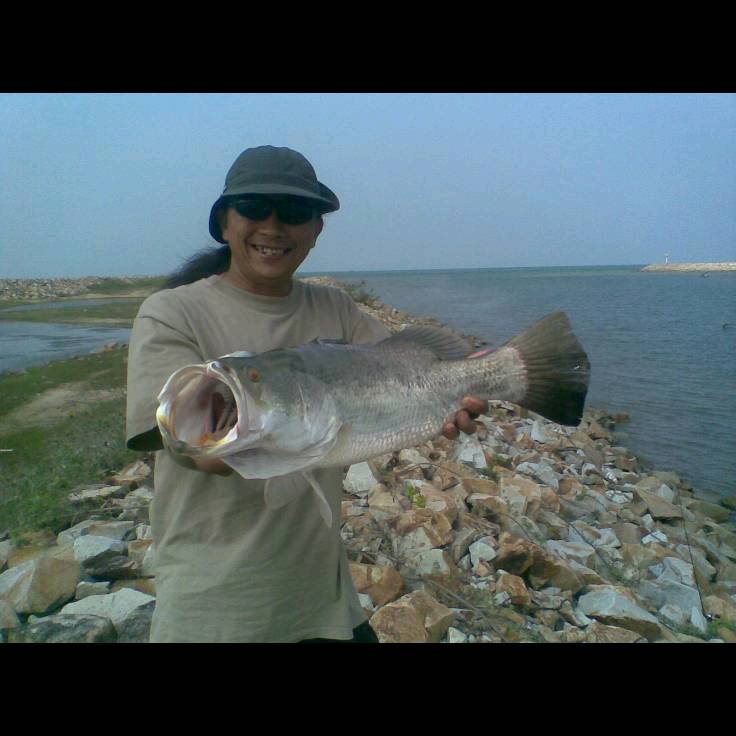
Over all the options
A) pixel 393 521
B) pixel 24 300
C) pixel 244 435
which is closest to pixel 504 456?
pixel 393 521

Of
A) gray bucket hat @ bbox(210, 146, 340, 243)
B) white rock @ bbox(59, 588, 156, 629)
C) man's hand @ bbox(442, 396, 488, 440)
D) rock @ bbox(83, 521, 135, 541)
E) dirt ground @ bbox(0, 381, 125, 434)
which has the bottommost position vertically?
rock @ bbox(83, 521, 135, 541)

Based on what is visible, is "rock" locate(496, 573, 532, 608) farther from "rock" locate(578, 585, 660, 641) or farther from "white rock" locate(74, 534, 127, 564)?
"white rock" locate(74, 534, 127, 564)

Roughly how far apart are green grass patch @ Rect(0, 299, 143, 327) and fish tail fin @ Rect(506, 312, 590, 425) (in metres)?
9.85

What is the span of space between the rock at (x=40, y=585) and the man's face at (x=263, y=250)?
267 cm

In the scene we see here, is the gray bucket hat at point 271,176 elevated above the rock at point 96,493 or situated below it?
above

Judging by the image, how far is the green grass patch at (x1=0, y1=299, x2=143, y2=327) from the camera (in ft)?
36.6

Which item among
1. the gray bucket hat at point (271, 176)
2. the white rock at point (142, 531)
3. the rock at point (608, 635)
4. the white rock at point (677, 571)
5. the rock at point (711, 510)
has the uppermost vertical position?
the gray bucket hat at point (271, 176)

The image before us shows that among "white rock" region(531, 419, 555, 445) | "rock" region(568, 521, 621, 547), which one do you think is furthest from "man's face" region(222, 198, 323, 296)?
"white rock" region(531, 419, 555, 445)

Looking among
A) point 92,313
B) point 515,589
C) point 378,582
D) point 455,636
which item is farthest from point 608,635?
point 92,313

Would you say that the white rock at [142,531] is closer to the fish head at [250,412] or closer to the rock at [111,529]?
the rock at [111,529]

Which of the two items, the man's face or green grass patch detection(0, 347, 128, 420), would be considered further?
green grass patch detection(0, 347, 128, 420)

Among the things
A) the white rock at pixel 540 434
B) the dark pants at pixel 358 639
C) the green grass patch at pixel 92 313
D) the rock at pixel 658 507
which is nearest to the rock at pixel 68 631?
the dark pants at pixel 358 639

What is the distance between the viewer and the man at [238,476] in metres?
2.20

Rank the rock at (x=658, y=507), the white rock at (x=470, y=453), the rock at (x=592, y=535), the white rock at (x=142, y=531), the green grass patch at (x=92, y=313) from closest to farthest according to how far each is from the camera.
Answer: the white rock at (x=142, y=531) < the rock at (x=592, y=535) < the white rock at (x=470, y=453) < the rock at (x=658, y=507) < the green grass patch at (x=92, y=313)
